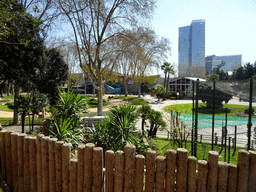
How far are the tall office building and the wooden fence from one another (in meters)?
114

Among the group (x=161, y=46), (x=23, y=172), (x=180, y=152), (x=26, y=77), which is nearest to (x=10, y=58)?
(x=26, y=77)

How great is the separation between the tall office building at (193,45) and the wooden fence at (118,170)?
113710 mm

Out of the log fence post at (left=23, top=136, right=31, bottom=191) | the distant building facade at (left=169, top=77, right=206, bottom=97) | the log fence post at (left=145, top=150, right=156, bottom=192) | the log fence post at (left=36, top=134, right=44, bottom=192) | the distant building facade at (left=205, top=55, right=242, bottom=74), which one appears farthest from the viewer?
the distant building facade at (left=205, top=55, right=242, bottom=74)

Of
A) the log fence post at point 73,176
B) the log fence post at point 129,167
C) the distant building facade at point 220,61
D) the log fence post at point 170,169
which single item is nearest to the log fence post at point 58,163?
the log fence post at point 73,176

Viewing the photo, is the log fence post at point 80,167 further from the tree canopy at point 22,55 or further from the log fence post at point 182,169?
the tree canopy at point 22,55

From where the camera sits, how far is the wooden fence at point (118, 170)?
2053mm

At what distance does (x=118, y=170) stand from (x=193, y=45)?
12009 cm

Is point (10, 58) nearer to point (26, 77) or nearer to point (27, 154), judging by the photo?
point (26, 77)

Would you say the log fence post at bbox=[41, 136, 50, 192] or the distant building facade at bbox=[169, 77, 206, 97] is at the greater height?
the distant building facade at bbox=[169, 77, 206, 97]

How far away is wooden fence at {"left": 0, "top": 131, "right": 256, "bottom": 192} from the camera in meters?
2.05

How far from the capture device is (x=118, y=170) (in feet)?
7.51

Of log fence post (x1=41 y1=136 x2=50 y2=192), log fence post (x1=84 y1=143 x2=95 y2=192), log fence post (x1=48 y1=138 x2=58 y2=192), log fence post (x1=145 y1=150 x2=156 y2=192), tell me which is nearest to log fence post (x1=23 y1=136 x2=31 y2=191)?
log fence post (x1=41 y1=136 x2=50 y2=192)

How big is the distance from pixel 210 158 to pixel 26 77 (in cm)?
1251

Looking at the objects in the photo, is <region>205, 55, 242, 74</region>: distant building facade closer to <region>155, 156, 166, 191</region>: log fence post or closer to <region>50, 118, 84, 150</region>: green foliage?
<region>50, 118, 84, 150</region>: green foliage
